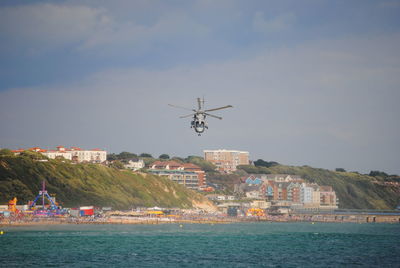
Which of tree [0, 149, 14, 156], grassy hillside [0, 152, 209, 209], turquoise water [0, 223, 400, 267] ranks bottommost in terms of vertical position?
turquoise water [0, 223, 400, 267]

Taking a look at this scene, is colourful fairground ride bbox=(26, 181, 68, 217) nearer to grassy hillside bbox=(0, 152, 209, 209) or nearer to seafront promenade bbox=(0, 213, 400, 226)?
seafront promenade bbox=(0, 213, 400, 226)

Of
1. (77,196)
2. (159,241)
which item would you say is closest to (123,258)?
(159,241)

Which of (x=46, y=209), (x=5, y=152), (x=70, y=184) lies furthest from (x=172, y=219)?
(x=5, y=152)

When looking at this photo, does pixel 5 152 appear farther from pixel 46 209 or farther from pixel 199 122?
pixel 199 122

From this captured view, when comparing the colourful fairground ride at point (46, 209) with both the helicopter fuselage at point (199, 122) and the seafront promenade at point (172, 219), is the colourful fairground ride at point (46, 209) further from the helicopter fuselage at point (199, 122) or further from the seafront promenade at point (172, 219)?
the helicopter fuselage at point (199, 122)

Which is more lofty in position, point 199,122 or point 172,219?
point 199,122

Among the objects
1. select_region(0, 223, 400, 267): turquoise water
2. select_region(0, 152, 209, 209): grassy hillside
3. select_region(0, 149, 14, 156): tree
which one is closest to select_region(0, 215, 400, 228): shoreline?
select_region(0, 223, 400, 267): turquoise water

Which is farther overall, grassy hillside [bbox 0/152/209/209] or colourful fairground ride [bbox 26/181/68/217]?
grassy hillside [bbox 0/152/209/209]
